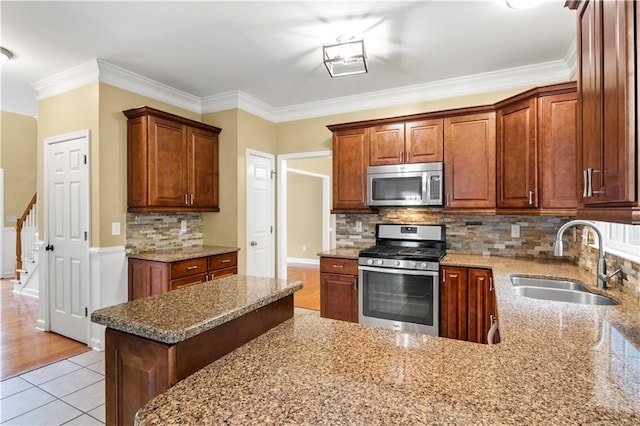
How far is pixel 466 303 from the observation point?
2881mm

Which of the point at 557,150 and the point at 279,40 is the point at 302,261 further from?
the point at 557,150

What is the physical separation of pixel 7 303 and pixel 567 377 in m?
6.37

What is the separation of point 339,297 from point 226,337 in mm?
2282

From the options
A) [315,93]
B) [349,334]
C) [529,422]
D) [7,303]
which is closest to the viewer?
[529,422]

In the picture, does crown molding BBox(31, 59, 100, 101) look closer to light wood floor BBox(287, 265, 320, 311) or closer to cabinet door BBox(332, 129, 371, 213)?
cabinet door BBox(332, 129, 371, 213)

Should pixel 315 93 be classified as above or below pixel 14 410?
above

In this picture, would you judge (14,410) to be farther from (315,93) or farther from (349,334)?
(315,93)

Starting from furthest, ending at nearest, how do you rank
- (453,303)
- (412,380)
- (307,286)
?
(307,286) < (453,303) < (412,380)

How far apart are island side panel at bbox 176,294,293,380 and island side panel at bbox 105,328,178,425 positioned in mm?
48

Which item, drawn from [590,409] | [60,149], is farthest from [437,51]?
[60,149]

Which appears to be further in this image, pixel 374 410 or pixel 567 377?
pixel 567 377

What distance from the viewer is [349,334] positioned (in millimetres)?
1245

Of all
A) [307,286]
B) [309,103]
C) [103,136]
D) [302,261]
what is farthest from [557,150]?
[302,261]

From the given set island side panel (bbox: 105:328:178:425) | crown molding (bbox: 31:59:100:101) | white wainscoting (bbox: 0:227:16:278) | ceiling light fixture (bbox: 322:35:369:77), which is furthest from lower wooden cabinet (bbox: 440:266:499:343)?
white wainscoting (bbox: 0:227:16:278)
